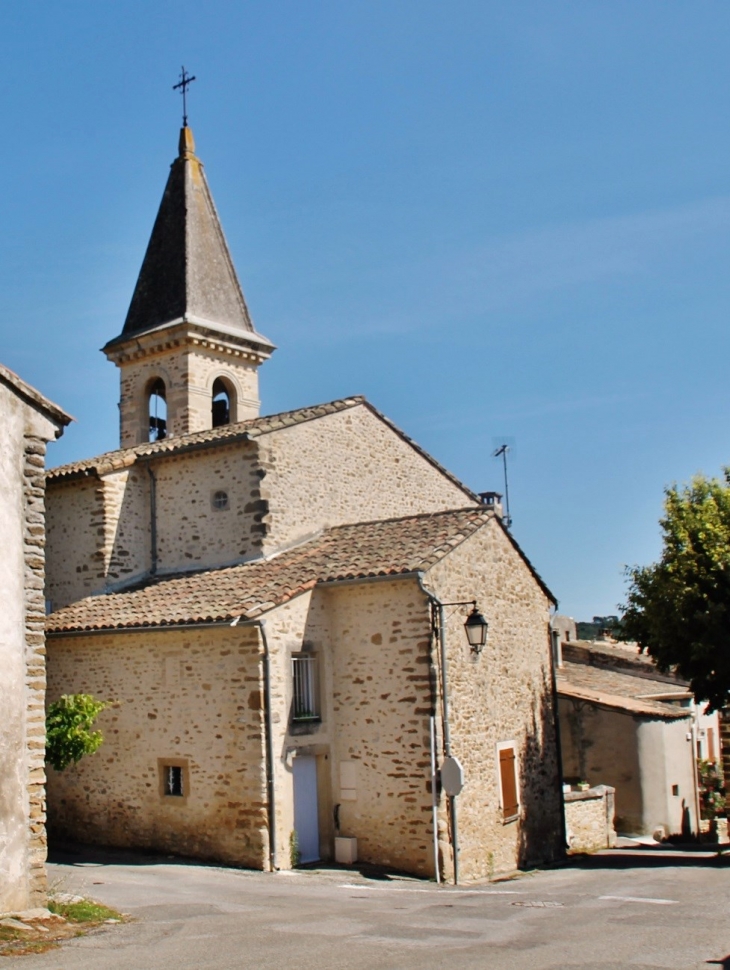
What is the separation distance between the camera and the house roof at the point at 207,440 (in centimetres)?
1880

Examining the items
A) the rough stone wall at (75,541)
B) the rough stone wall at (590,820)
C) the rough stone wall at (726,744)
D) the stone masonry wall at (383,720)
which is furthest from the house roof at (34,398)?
the rough stone wall at (726,744)

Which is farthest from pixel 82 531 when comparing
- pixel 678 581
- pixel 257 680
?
pixel 678 581

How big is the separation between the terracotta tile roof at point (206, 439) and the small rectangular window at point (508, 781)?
702cm

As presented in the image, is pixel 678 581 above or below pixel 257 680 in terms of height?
above

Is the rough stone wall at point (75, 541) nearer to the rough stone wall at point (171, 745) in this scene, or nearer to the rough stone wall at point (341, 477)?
the rough stone wall at point (171, 745)

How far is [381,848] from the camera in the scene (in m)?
15.3

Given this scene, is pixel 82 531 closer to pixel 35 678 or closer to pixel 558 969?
pixel 35 678

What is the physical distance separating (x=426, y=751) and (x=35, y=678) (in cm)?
655

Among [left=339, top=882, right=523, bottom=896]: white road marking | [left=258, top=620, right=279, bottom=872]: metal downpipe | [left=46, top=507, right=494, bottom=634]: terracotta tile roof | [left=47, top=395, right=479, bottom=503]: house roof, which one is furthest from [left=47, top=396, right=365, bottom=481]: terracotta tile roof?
[left=339, top=882, right=523, bottom=896]: white road marking

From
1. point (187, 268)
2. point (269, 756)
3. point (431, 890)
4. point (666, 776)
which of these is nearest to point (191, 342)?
point (187, 268)

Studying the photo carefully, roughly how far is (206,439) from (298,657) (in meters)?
5.50

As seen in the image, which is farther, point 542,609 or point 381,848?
point 542,609

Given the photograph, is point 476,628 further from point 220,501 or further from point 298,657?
point 220,501

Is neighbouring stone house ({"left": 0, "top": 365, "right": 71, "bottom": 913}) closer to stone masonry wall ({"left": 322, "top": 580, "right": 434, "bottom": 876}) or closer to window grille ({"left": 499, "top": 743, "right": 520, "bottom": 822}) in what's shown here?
stone masonry wall ({"left": 322, "top": 580, "right": 434, "bottom": 876})
